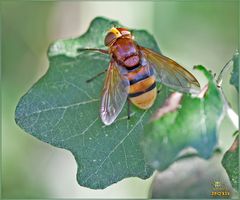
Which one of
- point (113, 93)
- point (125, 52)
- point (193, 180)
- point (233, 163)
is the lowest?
point (193, 180)

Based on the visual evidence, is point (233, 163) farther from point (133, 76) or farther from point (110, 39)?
point (110, 39)

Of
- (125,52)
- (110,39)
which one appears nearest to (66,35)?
(110,39)

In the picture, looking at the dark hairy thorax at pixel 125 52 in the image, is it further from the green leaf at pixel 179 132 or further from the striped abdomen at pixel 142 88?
the green leaf at pixel 179 132

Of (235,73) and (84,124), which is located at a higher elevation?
(235,73)

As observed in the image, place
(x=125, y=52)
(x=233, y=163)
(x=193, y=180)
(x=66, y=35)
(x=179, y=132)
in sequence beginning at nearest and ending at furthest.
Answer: (x=179, y=132)
(x=233, y=163)
(x=193, y=180)
(x=125, y=52)
(x=66, y=35)

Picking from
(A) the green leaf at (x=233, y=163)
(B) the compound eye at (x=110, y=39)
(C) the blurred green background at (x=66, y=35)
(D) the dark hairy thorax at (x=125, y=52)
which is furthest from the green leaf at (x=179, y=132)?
(C) the blurred green background at (x=66, y=35)

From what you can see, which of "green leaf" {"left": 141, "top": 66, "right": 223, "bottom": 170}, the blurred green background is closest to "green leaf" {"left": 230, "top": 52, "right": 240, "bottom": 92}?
"green leaf" {"left": 141, "top": 66, "right": 223, "bottom": 170}

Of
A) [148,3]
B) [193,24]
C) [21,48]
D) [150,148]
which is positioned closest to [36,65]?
[21,48]
